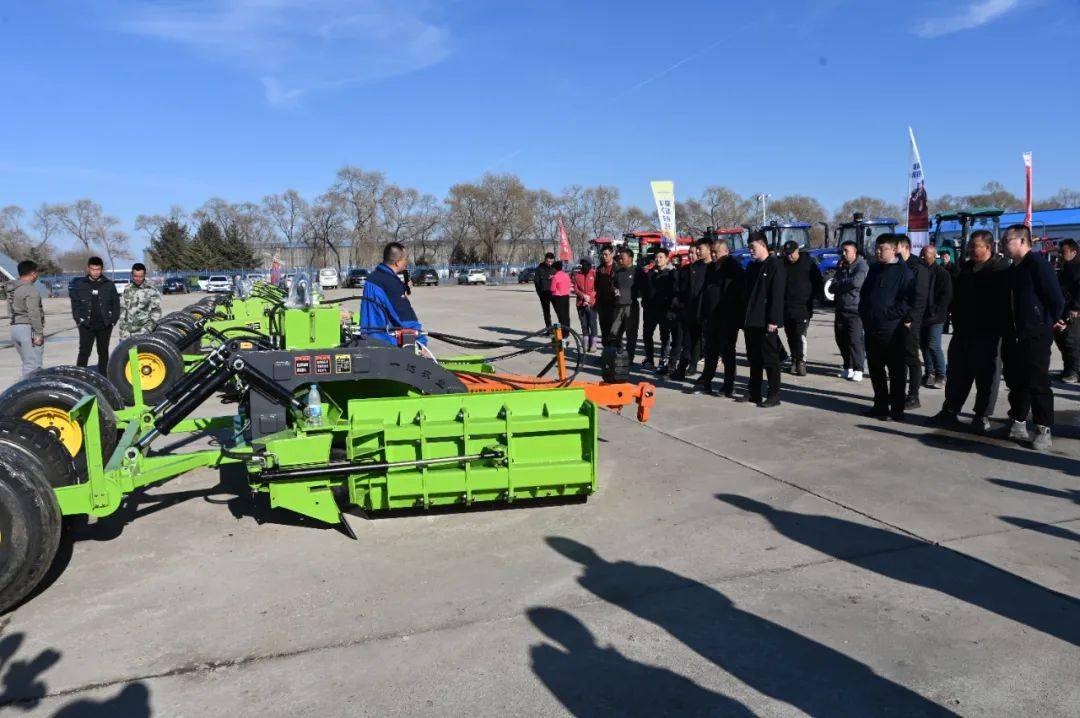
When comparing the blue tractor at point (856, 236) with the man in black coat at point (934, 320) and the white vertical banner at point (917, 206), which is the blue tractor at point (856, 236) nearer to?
the white vertical banner at point (917, 206)

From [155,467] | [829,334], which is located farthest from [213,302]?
[829,334]

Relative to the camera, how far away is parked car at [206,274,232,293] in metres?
49.6

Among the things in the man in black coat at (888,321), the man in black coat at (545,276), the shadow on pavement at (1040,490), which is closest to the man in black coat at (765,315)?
the man in black coat at (888,321)

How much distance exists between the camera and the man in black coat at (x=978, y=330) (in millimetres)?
6621

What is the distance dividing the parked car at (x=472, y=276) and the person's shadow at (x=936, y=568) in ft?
178

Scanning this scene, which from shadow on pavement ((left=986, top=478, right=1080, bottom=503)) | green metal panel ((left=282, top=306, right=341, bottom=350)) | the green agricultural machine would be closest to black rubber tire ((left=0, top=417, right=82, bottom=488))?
the green agricultural machine

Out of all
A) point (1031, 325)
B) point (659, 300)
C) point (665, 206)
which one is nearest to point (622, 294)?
point (659, 300)

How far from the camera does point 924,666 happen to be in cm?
304

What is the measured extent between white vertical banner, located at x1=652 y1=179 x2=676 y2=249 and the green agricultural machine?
27239mm

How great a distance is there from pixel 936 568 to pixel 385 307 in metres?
4.44

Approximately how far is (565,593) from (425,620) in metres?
0.75

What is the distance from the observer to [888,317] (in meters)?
7.28

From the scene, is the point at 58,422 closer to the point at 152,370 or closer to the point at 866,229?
the point at 152,370

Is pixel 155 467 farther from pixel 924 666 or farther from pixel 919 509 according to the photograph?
pixel 919 509
